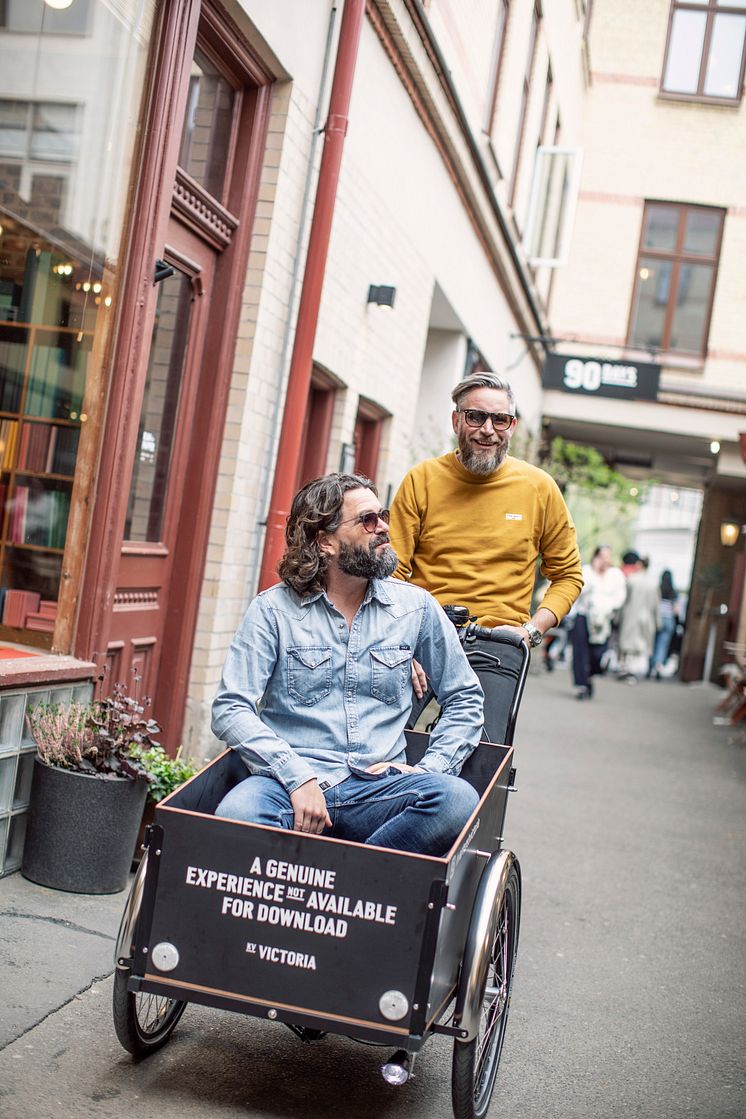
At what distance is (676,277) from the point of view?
73.4 ft

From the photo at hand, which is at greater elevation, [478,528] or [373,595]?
[478,528]

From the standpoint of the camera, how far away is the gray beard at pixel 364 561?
368cm

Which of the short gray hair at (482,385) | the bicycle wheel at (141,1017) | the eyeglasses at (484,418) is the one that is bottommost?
the bicycle wheel at (141,1017)

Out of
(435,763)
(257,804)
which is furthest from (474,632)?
(257,804)

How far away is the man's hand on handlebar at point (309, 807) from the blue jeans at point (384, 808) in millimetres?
51

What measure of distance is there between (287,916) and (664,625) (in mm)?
21199

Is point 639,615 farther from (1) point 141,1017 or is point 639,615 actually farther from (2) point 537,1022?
(1) point 141,1017

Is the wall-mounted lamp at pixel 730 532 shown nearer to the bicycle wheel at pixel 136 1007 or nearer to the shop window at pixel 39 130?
the shop window at pixel 39 130

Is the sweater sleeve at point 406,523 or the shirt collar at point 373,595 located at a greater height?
the sweater sleeve at point 406,523

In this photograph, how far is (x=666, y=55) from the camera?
22.5 m

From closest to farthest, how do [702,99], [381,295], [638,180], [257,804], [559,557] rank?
1. [257,804]
2. [559,557]
3. [381,295]
4. [702,99]
5. [638,180]

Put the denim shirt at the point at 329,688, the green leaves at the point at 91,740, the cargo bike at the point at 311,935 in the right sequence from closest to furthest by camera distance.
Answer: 1. the cargo bike at the point at 311,935
2. the denim shirt at the point at 329,688
3. the green leaves at the point at 91,740

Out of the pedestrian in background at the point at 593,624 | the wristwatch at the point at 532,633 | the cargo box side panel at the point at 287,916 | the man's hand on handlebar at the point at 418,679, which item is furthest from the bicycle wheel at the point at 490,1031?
the pedestrian in background at the point at 593,624

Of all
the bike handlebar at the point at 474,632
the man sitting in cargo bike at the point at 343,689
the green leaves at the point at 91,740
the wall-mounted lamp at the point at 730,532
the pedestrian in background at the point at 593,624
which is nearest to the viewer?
the man sitting in cargo bike at the point at 343,689
